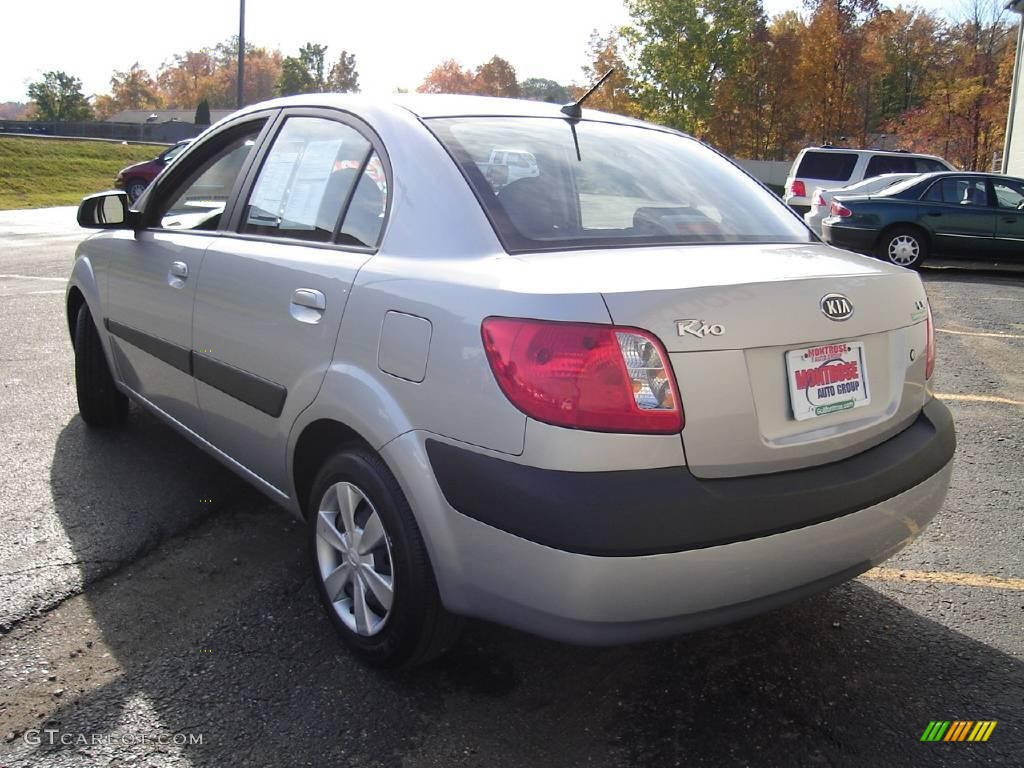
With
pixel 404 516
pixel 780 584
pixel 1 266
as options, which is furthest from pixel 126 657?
pixel 1 266

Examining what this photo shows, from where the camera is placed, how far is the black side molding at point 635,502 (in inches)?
81.4

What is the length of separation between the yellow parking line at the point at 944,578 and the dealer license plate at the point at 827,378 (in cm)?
115

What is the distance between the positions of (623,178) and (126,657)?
7.11 ft

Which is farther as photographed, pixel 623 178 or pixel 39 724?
pixel 623 178

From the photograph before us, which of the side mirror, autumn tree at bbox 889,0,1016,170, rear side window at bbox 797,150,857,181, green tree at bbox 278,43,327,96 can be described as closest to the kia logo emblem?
the side mirror

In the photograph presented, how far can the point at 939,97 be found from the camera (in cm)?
3719

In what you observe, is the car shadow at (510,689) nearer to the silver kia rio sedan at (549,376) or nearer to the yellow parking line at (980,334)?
the silver kia rio sedan at (549,376)

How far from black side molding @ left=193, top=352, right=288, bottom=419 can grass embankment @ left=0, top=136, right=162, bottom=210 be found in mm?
22825

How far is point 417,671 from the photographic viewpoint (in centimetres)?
270

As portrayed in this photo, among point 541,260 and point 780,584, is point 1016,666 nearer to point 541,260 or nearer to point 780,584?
point 780,584

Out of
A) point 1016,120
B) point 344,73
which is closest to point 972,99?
point 1016,120

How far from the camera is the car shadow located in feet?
7.72

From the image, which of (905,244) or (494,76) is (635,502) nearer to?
(905,244)
